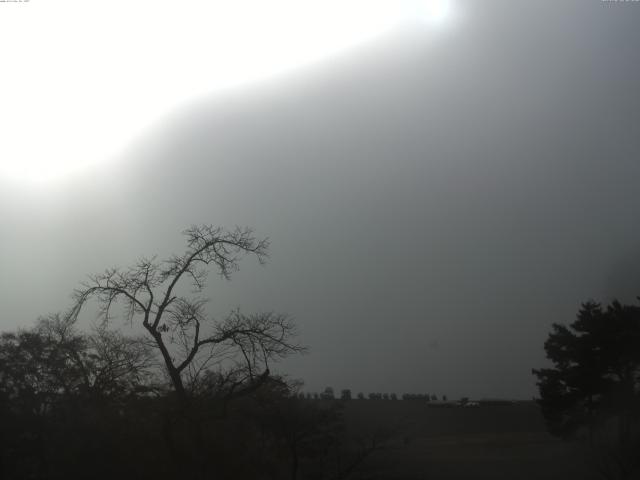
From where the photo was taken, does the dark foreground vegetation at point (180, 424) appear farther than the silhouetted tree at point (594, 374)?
No

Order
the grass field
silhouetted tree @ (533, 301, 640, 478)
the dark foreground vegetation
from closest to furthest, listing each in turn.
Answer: the dark foreground vegetation
the grass field
silhouetted tree @ (533, 301, 640, 478)

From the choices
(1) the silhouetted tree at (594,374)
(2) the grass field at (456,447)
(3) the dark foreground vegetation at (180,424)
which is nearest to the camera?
(3) the dark foreground vegetation at (180,424)

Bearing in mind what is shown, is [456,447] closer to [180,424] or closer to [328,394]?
[328,394]

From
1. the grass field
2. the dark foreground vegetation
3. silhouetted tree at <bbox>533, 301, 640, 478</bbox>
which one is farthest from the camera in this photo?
silhouetted tree at <bbox>533, 301, 640, 478</bbox>

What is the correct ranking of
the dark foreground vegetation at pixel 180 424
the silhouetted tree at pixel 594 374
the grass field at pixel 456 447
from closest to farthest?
1. the dark foreground vegetation at pixel 180 424
2. the grass field at pixel 456 447
3. the silhouetted tree at pixel 594 374

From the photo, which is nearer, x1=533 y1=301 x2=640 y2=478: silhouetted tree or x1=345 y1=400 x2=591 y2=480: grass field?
x1=345 y1=400 x2=591 y2=480: grass field

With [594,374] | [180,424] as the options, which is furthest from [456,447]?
[180,424]

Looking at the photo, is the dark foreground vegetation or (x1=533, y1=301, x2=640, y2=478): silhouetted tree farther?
(x1=533, y1=301, x2=640, y2=478): silhouetted tree

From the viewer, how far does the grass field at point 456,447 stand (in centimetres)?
3822

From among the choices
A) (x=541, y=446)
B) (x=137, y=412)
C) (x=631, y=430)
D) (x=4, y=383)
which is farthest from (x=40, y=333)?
(x=541, y=446)

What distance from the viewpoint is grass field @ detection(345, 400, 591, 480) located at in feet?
125

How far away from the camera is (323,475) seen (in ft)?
98.6

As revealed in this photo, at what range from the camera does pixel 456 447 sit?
197ft

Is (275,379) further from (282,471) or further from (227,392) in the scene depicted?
(282,471)
